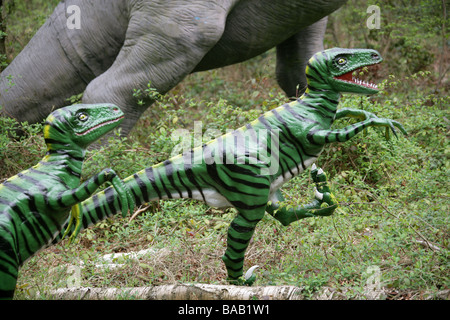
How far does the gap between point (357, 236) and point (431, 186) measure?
82cm

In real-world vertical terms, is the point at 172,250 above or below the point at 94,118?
below

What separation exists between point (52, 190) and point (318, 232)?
6.14 feet

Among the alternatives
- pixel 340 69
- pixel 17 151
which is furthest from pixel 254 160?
pixel 17 151

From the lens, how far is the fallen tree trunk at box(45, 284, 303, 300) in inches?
115

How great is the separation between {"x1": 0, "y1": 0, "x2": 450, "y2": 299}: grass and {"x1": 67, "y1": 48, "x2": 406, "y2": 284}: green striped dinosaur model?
1.53ft

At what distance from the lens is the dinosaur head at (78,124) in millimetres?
2920

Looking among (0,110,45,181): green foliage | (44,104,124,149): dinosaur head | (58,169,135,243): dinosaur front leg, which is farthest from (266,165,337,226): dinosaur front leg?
(0,110,45,181): green foliage

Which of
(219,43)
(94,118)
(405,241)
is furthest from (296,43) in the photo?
(94,118)

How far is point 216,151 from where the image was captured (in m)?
3.12

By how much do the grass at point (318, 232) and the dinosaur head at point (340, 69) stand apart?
663mm

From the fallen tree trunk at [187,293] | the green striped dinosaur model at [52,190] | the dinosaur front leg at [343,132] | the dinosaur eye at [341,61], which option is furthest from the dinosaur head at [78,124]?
the dinosaur eye at [341,61]

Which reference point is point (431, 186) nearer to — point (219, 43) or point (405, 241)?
point (405, 241)

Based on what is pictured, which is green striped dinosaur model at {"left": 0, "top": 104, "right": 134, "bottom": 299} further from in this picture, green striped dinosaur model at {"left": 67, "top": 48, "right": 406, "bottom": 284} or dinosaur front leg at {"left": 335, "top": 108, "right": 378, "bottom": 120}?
dinosaur front leg at {"left": 335, "top": 108, "right": 378, "bottom": 120}
